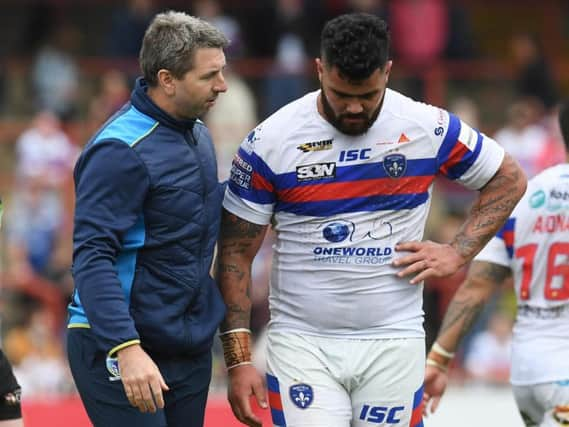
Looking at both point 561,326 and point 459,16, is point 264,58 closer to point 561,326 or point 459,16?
point 459,16

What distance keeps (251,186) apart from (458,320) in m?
1.36

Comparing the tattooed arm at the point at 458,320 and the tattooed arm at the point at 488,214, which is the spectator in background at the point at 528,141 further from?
the tattooed arm at the point at 488,214

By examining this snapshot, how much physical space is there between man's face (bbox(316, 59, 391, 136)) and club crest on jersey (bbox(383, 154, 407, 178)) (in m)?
0.15

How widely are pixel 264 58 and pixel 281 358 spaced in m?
11.1

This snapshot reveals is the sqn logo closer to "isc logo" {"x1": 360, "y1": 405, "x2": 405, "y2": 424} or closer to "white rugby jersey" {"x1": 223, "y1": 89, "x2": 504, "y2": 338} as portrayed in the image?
"white rugby jersey" {"x1": 223, "y1": 89, "x2": 504, "y2": 338}

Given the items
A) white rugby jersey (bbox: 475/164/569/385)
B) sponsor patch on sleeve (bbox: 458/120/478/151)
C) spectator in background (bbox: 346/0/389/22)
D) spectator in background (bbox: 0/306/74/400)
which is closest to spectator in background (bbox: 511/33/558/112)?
spectator in background (bbox: 346/0/389/22)

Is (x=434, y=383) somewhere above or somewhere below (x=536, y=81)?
above

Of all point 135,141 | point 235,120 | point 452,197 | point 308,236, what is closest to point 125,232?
point 135,141

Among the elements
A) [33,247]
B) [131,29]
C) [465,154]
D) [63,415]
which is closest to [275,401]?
[465,154]

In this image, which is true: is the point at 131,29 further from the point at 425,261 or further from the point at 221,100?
the point at 425,261

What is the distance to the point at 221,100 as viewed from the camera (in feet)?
48.5

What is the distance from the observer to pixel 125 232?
210 inches

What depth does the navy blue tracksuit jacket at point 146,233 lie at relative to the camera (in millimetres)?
5238

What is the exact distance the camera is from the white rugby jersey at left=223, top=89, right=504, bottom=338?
566cm
